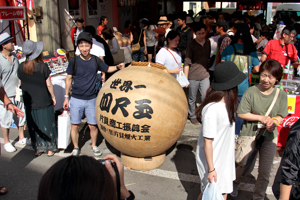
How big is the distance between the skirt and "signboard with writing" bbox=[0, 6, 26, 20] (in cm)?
315

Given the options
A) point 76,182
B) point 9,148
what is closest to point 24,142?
point 9,148

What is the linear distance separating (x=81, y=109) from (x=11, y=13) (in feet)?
12.9

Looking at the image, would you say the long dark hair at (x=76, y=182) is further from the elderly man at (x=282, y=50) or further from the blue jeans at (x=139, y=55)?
the blue jeans at (x=139, y=55)

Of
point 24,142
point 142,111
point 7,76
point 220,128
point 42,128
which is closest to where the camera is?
point 220,128

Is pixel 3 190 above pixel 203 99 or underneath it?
underneath

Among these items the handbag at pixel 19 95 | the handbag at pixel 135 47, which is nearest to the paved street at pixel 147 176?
the handbag at pixel 19 95

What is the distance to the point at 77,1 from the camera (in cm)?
1070

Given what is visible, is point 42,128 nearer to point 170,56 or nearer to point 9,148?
point 9,148

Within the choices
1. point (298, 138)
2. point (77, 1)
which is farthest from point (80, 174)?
point (77, 1)

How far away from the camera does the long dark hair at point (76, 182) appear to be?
133 centimetres

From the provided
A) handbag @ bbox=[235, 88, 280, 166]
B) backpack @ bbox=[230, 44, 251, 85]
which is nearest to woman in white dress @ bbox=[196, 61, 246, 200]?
handbag @ bbox=[235, 88, 280, 166]

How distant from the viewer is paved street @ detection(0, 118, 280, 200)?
4125 mm

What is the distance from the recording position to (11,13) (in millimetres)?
7184

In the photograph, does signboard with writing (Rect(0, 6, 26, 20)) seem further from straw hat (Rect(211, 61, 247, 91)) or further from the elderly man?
the elderly man
